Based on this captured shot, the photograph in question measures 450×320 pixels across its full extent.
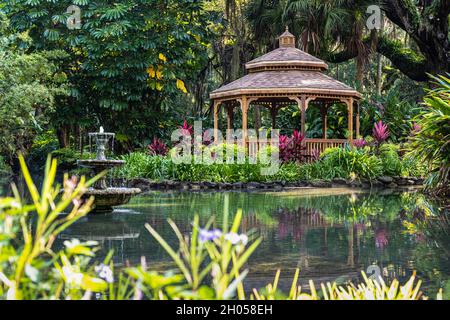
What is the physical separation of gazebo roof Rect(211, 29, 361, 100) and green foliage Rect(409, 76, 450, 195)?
8.81 m

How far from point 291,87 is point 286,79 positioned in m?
0.92

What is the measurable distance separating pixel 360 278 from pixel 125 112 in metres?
20.0

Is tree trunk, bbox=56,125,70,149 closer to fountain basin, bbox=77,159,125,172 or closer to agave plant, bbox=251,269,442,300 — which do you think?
fountain basin, bbox=77,159,125,172

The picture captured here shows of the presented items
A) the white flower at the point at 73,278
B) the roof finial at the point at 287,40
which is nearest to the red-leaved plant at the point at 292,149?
the roof finial at the point at 287,40

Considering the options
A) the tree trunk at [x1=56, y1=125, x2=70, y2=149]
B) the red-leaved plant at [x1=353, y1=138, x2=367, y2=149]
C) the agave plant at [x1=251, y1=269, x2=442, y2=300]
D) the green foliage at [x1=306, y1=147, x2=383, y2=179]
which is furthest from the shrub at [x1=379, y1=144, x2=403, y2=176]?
the agave plant at [x1=251, y1=269, x2=442, y2=300]

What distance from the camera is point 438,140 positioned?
12102mm

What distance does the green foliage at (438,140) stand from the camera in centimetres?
1185

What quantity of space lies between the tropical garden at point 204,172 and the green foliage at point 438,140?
0.12 ft

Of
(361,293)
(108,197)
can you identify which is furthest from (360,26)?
(361,293)

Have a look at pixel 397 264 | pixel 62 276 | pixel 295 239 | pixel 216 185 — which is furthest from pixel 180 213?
pixel 62 276

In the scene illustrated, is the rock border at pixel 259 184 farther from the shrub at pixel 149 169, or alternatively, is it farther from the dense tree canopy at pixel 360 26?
the dense tree canopy at pixel 360 26

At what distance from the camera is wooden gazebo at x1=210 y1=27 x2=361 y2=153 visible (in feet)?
69.7

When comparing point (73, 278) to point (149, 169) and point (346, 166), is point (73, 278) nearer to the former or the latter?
point (149, 169)
